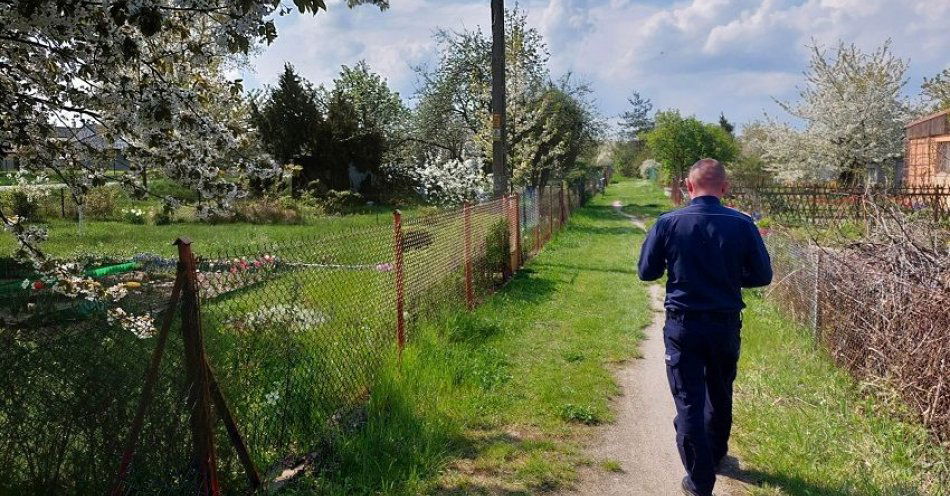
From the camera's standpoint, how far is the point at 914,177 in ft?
76.9

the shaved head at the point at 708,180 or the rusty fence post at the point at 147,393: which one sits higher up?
the shaved head at the point at 708,180

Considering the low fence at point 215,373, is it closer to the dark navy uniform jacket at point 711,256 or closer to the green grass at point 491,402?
the green grass at point 491,402

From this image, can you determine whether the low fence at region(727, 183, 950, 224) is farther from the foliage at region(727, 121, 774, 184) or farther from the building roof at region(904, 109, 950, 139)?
the foliage at region(727, 121, 774, 184)

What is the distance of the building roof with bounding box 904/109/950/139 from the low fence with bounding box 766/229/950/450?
17.5 m

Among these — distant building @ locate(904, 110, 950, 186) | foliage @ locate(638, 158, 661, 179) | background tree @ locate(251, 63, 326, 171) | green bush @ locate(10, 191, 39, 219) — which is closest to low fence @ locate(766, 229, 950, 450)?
distant building @ locate(904, 110, 950, 186)

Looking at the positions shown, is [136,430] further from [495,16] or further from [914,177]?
→ [914,177]

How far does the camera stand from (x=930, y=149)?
69.6ft

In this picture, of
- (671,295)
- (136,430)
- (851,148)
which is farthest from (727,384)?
(851,148)

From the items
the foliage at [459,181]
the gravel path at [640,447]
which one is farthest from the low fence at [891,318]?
the foliage at [459,181]

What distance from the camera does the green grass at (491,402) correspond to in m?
4.05

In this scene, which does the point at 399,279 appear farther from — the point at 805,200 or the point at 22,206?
the point at 805,200

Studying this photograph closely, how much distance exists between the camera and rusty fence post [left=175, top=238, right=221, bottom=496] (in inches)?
119

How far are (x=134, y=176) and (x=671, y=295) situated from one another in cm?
376

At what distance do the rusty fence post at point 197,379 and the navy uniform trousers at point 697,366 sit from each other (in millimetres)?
2354
